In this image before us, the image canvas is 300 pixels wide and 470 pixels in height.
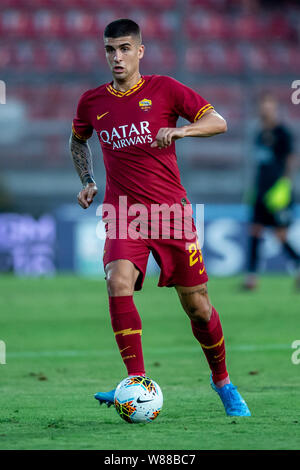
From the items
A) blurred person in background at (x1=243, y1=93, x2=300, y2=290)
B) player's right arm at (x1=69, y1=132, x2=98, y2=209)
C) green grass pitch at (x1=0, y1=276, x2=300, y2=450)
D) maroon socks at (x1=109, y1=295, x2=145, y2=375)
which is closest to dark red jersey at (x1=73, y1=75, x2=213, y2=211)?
player's right arm at (x1=69, y1=132, x2=98, y2=209)

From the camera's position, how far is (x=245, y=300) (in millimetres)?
10617

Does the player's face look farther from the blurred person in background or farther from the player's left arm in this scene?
the blurred person in background

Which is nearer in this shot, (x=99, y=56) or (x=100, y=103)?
(x=100, y=103)

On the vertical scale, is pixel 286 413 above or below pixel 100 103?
below

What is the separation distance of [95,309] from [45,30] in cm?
1134

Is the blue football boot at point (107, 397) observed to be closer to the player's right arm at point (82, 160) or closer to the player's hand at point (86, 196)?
the player's hand at point (86, 196)

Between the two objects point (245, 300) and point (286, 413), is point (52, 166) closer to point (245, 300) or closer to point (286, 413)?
point (245, 300)

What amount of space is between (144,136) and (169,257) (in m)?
0.64

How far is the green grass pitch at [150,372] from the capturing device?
3.93 m

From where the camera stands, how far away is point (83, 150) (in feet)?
17.2

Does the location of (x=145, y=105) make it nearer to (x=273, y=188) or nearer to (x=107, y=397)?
(x=107, y=397)

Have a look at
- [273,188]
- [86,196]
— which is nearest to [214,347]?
[86,196]

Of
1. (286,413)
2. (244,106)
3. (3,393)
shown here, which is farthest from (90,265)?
(286,413)

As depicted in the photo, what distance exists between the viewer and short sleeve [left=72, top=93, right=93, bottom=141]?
4949 mm
